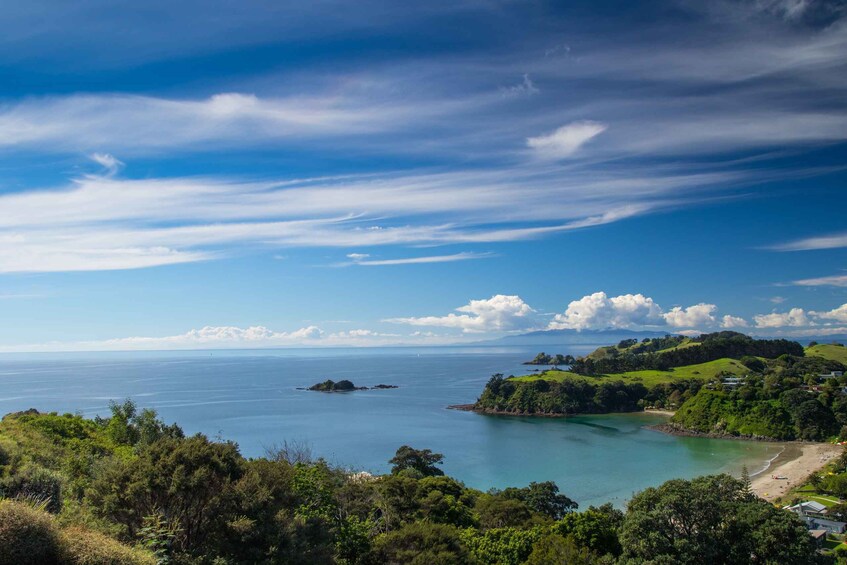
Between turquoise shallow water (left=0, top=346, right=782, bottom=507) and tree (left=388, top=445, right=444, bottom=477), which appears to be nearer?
tree (left=388, top=445, right=444, bottom=477)

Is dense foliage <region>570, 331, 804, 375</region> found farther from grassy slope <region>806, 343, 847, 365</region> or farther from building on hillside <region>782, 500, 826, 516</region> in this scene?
building on hillside <region>782, 500, 826, 516</region>

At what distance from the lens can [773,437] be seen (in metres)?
61.8

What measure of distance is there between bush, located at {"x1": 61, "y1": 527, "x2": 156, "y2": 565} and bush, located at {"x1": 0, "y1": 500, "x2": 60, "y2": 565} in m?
0.14

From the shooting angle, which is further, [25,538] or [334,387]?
[334,387]

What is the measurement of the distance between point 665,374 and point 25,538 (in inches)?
4196

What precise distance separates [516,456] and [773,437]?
3090 centimetres

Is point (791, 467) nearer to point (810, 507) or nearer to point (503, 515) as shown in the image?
point (810, 507)

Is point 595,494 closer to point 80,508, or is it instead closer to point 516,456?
point 516,456

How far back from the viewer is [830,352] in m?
115

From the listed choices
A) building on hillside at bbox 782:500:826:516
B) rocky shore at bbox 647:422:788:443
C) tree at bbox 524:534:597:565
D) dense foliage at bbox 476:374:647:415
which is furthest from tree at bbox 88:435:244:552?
dense foliage at bbox 476:374:647:415

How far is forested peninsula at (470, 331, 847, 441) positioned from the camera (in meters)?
63.5

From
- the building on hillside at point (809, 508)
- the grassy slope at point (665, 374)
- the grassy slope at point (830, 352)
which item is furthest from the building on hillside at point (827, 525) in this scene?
the grassy slope at point (830, 352)

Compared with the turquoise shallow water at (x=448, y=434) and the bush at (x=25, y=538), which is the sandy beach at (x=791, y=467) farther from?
the bush at (x=25, y=538)

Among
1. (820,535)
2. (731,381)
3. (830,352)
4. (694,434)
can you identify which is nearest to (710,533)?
(820,535)
